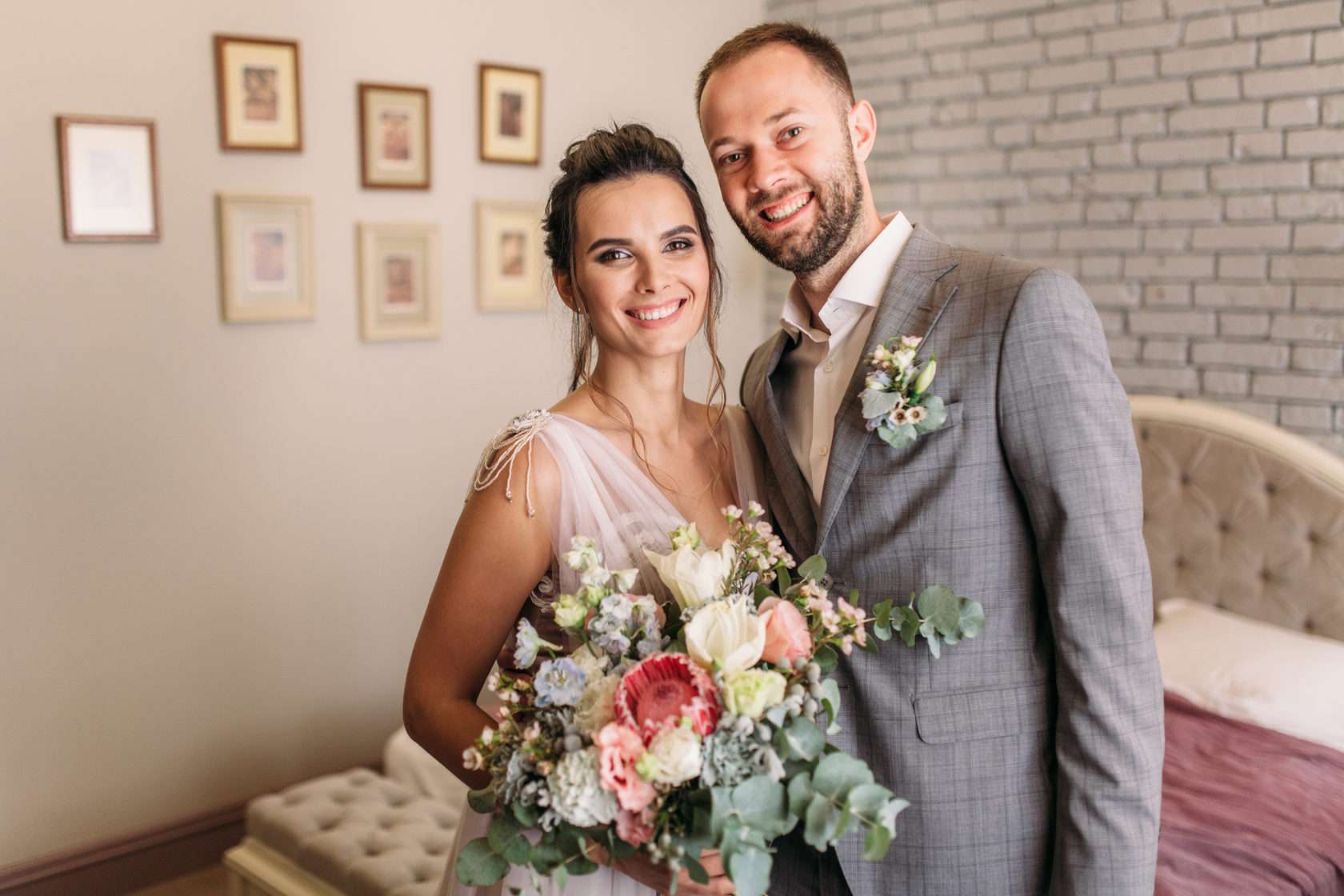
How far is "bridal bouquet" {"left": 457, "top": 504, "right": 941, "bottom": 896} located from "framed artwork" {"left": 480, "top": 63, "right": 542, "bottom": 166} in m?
3.16

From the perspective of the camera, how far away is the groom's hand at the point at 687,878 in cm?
151

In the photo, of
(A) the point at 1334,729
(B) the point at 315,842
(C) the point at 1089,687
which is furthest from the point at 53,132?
(A) the point at 1334,729

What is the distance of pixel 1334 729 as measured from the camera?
3.05 meters

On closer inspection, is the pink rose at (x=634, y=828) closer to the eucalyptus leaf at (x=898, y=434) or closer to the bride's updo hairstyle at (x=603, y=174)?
the eucalyptus leaf at (x=898, y=434)

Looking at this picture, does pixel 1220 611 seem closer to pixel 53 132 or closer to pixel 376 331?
pixel 376 331

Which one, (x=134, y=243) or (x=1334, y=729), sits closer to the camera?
(x=1334, y=729)

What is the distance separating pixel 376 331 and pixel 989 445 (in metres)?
2.89

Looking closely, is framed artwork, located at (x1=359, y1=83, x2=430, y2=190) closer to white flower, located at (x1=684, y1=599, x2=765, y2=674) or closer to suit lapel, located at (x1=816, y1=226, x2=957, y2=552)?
suit lapel, located at (x1=816, y1=226, x2=957, y2=552)

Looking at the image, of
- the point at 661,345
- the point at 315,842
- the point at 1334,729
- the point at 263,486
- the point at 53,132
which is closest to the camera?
the point at 661,345

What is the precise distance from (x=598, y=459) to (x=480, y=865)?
0.74 meters

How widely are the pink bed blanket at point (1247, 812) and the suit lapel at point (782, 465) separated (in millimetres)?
1179

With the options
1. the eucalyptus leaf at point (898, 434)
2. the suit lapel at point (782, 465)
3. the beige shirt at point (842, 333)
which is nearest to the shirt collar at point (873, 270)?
the beige shirt at point (842, 333)

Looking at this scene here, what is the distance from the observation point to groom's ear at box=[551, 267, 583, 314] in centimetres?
207

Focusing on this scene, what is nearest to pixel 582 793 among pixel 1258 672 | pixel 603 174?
pixel 603 174
